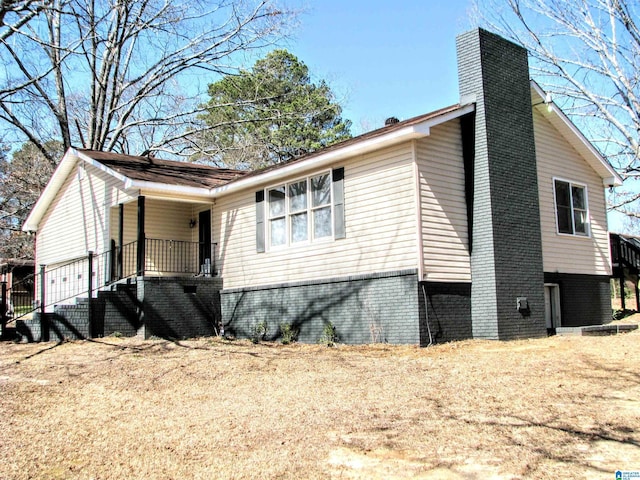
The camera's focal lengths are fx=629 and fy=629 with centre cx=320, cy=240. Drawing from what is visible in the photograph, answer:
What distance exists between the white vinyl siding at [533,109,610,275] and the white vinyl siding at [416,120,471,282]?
2.49 m

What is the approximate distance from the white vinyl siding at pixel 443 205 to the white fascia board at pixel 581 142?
2.80 metres

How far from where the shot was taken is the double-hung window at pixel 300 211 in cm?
1252

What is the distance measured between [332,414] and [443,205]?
19.0ft

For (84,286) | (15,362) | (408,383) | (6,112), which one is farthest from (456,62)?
(6,112)

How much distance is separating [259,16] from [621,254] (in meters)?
13.4

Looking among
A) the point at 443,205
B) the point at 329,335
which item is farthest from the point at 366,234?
the point at 329,335

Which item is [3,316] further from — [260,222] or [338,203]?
[338,203]

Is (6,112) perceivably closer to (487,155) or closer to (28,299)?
(28,299)

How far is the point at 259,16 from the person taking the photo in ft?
68.9

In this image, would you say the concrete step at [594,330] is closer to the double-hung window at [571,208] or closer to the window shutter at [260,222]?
the double-hung window at [571,208]

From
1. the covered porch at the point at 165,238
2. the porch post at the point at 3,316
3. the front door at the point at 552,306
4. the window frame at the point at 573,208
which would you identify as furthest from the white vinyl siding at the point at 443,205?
the porch post at the point at 3,316

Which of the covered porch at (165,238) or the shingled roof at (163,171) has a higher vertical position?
the shingled roof at (163,171)

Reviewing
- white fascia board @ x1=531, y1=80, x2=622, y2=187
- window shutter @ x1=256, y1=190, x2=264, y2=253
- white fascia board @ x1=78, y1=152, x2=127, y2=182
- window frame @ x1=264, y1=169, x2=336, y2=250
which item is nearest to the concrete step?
white fascia board @ x1=531, y1=80, x2=622, y2=187

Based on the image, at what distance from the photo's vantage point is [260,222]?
13.9 meters
